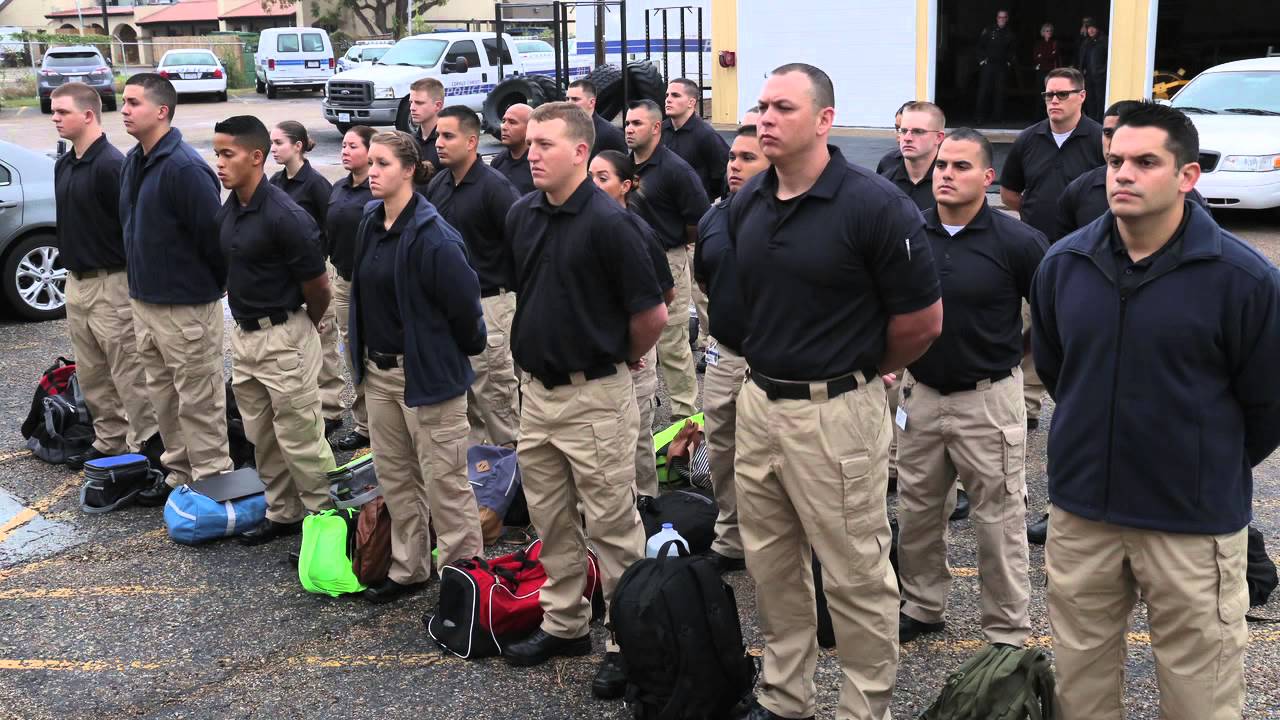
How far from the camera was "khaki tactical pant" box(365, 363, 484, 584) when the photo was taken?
5352 millimetres

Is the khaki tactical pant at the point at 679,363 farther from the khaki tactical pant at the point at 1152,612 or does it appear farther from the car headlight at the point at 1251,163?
Answer: the car headlight at the point at 1251,163

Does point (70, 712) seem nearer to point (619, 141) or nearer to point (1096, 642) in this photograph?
point (1096, 642)

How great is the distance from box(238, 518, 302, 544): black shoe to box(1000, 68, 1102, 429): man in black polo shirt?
4.30 metres

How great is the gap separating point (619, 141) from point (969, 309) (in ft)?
17.2

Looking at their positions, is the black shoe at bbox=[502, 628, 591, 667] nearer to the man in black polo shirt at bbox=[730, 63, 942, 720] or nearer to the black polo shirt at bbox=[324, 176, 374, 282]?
the man in black polo shirt at bbox=[730, 63, 942, 720]

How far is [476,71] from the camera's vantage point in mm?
25375

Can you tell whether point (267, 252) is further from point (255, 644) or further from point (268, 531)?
point (255, 644)

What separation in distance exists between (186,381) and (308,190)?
187 cm

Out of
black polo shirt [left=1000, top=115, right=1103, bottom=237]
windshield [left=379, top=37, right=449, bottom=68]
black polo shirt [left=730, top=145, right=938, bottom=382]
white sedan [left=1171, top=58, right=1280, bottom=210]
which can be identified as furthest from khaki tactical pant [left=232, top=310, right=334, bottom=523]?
windshield [left=379, top=37, right=449, bottom=68]

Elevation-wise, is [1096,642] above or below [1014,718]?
above

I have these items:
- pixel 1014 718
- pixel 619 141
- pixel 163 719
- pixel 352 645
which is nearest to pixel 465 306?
pixel 352 645

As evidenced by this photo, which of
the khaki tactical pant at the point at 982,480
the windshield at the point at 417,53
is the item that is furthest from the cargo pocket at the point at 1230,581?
the windshield at the point at 417,53

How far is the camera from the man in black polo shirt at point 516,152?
803 centimetres

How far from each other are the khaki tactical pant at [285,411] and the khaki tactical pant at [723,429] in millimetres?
2048
